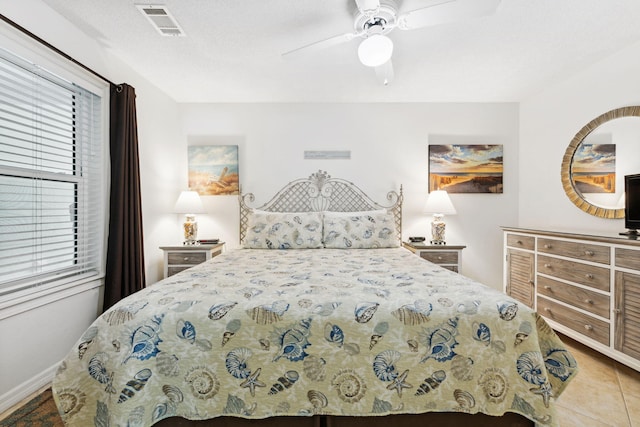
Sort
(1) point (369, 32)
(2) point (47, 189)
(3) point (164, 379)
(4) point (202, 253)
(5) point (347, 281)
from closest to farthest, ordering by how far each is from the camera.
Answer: (3) point (164, 379), (5) point (347, 281), (1) point (369, 32), (2) point (47, 189), (4) point (202, 253)

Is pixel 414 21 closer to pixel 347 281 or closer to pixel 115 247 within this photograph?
pixel 347 281

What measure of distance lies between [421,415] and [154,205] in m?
3.18

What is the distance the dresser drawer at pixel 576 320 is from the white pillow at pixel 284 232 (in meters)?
2.20

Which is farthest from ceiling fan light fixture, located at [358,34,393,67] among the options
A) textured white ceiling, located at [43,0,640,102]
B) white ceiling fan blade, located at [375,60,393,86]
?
white ceiling fan blade, located at [375,60,393,86]

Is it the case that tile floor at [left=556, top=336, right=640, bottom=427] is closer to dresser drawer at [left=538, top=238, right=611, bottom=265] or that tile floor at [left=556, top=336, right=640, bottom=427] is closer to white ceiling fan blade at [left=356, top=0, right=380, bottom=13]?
dresser drawer at [left=538, top=238, right=611, bottom=265]

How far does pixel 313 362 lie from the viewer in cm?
129

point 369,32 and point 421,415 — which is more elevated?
point 369,32

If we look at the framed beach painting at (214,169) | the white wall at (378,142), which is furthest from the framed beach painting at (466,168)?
the framed beach painting at (214,169)

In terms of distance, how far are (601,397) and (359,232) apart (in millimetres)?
2090

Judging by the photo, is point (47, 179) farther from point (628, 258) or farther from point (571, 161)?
point (571, 161)

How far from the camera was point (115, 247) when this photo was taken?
8.13 ft

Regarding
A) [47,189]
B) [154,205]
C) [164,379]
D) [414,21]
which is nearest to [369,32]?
[414,21]

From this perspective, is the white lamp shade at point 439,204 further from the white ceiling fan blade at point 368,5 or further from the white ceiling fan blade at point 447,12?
the white ceiling fan blade at point 368,5

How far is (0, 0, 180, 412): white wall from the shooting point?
5.90 feet
